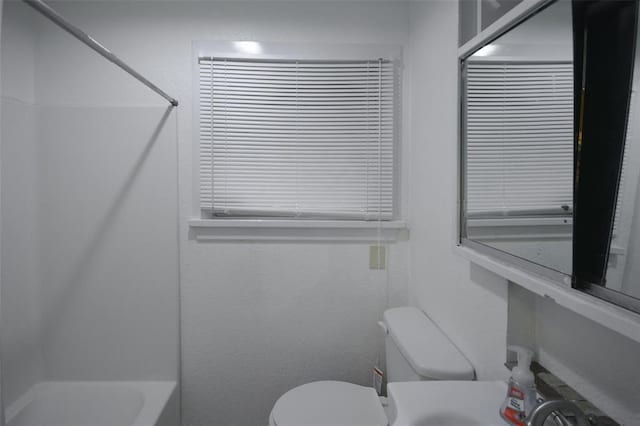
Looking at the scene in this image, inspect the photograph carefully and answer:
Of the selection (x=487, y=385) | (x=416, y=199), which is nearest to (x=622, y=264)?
(x=487, y=385)

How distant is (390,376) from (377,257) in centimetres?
54

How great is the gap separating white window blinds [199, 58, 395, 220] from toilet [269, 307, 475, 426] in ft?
1.84

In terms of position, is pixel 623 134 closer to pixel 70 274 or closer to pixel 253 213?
pixel 253 213

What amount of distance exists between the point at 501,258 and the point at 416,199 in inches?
27.9

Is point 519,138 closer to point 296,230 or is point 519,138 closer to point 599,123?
point 599,123

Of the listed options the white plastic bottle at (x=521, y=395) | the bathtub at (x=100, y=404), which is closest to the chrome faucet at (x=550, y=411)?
the white plastic bottle at (x=521, y=395)

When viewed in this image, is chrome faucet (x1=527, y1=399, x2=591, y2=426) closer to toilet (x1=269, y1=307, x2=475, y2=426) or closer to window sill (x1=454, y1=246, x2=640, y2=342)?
window sill (x1=454, y1=246, x2=640, y2=342)

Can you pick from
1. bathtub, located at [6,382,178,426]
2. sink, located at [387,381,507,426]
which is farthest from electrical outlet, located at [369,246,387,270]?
bathtub, located at [6,382,178,426]

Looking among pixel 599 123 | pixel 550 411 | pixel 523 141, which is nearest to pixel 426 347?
pixel 550 411

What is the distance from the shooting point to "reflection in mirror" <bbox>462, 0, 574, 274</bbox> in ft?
2.06

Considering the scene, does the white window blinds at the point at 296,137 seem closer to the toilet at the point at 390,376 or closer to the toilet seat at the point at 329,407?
the toilet at the point at 390,376

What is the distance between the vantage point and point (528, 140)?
Answer: 0.74m

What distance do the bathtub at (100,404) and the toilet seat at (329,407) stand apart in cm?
57

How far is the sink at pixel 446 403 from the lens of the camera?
28.1 inches
